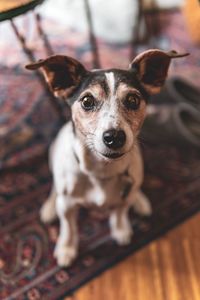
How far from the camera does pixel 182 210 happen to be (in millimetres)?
1631

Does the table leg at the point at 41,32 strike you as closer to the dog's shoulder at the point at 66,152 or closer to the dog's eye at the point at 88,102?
the dog's shoulder at the point at 66,152

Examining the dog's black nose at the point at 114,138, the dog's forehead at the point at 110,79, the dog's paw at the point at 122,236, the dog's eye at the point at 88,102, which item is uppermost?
the dog's forehead at the point at 110,79

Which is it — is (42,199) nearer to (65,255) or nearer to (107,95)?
(65,255)

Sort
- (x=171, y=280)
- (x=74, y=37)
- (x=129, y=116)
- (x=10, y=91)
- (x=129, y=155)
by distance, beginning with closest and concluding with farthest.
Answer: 1. (x=129, y=116)
2. (x=129, y=155)
3. (x=171, y=280)
4. (x=10, y=91)
5. (x=74, y=37)

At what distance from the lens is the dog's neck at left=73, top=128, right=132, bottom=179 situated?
1.18 meters

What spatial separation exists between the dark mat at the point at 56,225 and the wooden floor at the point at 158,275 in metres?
0.04

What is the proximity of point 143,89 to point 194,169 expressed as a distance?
74cm

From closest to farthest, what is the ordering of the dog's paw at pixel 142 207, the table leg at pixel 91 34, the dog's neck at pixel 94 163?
the dog's neck at pixel 94 163, the dog's paw at pixel 142 207, the table leg at pixel 91 34

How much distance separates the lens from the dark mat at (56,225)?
1.43 m

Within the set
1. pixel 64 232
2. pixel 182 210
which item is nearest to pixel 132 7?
pixel 182 210

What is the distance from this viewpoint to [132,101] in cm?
111

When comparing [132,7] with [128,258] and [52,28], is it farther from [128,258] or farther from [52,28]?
[128,258]

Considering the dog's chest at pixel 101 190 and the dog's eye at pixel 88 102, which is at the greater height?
the dog's eye at pixel 88 102

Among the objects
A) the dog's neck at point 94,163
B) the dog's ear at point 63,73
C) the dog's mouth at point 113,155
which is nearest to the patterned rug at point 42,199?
the dog's neck at point 94,163
